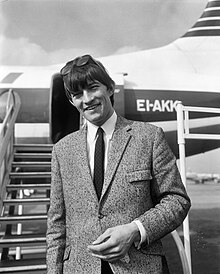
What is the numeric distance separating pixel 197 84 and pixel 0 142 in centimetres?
197

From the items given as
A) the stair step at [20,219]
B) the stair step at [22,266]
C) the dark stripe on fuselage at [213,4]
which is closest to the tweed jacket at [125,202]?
the stair step at [22,266]

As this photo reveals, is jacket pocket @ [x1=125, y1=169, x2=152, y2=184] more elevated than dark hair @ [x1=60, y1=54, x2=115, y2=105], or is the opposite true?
dark hair @ [x1=60, y1=54, x2=115, y2=105]

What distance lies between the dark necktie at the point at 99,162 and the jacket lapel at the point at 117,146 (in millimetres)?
23

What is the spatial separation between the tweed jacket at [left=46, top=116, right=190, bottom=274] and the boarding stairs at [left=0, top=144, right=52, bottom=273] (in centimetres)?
143

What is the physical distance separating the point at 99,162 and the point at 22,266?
1572mm

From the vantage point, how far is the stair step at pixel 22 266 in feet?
6.83

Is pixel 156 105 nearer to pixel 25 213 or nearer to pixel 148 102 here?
pixel 148 102

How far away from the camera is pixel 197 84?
329cm

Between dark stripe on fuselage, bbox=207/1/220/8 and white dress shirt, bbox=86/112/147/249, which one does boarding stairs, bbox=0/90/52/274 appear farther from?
dark stripe on fuselage, bbox=207/1/220/8

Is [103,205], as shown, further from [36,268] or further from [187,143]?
[187,143]

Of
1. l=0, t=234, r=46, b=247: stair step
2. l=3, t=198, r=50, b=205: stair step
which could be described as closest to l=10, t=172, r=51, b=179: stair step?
l=3, t=198, r=50, b=205: stair step

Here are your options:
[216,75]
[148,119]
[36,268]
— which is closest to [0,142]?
[36,268]

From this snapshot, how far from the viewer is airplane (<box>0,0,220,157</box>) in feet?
10.7

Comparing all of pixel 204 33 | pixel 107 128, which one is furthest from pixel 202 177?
pixel 107 128
